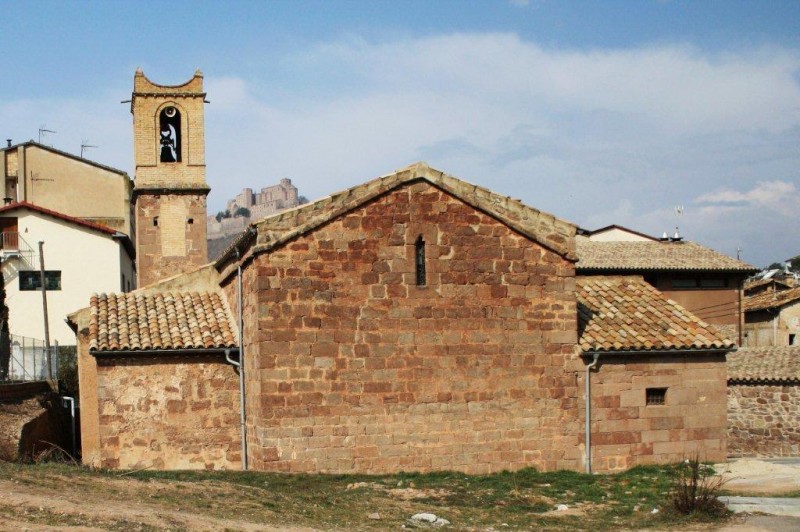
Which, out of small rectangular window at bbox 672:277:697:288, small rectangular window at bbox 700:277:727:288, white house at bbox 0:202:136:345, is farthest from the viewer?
small rectangular window at bbox 700:277:727:288

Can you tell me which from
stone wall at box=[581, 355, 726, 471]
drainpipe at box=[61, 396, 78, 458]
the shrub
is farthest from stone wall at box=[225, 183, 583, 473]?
drainpipe at box=[61, 396, 78, 458]

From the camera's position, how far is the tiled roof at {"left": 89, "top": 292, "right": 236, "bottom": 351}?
720 inches

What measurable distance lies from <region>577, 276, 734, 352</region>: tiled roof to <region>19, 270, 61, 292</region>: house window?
81.2ft

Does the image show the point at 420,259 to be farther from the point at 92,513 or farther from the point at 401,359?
the point at 92,513

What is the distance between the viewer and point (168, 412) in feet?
60.0

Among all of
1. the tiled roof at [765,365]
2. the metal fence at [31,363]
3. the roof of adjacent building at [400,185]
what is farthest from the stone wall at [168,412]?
the tiled roof at [765,365]

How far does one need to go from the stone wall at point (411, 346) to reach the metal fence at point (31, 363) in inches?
482

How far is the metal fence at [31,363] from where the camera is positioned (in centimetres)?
2753

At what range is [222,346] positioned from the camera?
18469 mm

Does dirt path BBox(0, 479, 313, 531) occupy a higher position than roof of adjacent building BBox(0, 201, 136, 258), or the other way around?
roof of adjacent building BBox(0, 201, 136, 258)

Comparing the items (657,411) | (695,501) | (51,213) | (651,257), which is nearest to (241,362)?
(657,411)

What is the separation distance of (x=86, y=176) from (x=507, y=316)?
31.9 metres

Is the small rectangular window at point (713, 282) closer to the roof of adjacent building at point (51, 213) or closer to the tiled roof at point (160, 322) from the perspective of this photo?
the roof of adjacent building at point (51, 213)

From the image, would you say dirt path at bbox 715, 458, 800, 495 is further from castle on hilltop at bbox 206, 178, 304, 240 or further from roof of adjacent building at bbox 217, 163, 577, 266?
castle on hilltop at bbox 206, 178, 304, 240
